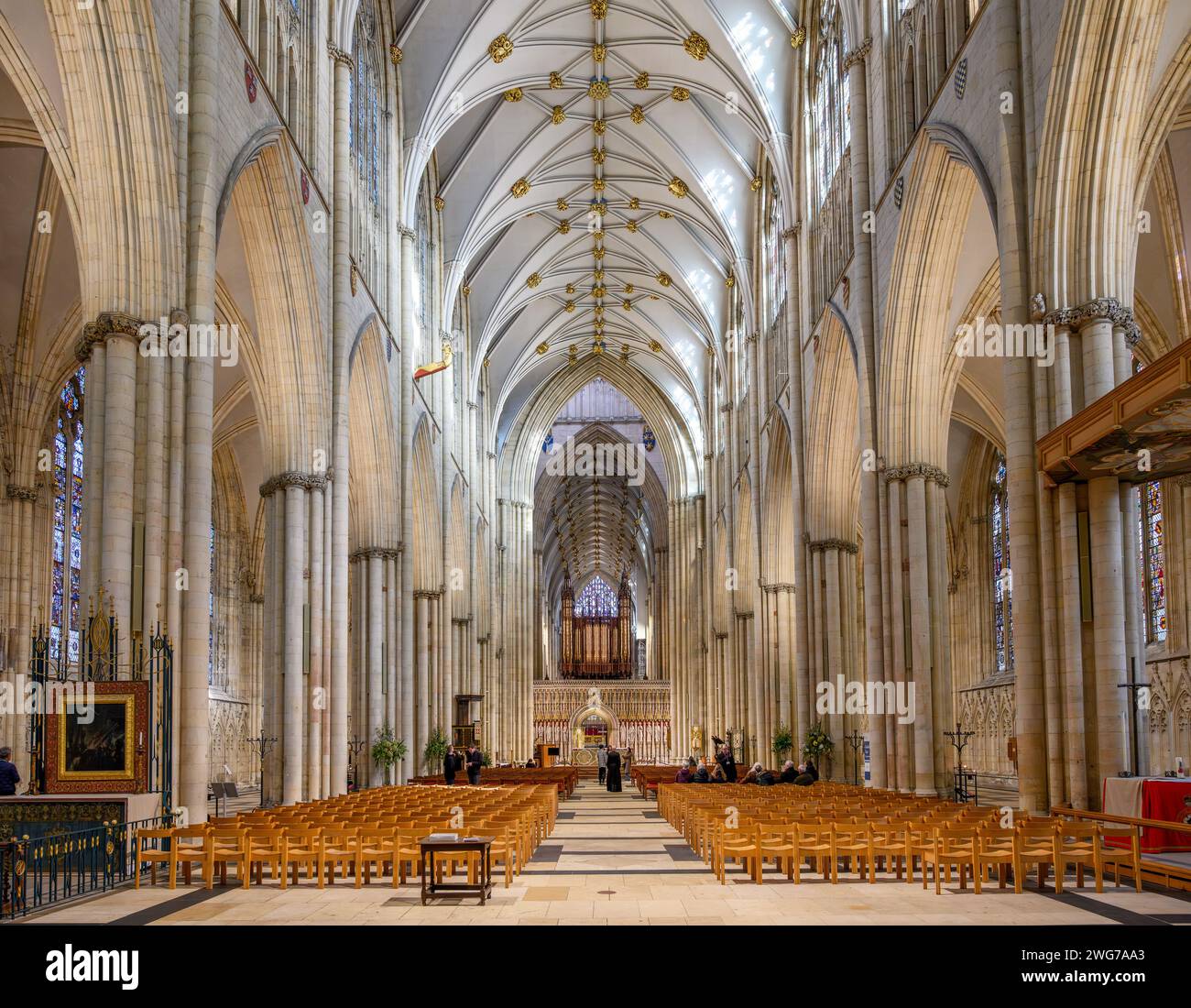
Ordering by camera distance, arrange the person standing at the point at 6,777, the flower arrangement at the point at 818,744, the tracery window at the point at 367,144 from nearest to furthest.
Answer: the person standing at the point at 6,777, the tracery window at the point at 367,144, the flower arrangement at the point at 818,744

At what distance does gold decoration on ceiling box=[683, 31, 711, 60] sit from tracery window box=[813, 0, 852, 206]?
152 inches

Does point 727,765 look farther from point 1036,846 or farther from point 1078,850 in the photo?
point 1078,850

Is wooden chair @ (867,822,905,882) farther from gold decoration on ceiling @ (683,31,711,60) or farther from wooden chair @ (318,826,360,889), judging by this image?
gold decoration on ceiling @ (683,31,711,60)

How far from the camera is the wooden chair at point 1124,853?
10852mm

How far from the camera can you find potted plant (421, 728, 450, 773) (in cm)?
3331

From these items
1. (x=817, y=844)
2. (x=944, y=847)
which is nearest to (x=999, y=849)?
(x=944, y=847)

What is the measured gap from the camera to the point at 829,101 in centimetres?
2780

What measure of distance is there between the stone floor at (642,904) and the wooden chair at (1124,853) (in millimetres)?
216

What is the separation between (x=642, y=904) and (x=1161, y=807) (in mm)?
5336

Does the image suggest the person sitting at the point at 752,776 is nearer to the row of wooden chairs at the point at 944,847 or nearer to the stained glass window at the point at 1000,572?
the row of wooden chairs at the point at 944,847

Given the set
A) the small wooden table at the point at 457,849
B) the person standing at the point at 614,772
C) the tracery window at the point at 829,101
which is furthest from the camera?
the person standing at the point at 614,772

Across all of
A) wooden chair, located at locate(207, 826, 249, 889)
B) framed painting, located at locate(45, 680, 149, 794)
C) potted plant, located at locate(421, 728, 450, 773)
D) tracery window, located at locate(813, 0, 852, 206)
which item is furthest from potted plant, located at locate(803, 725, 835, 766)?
framed painting, located at locate(45, 680, 149, 794)

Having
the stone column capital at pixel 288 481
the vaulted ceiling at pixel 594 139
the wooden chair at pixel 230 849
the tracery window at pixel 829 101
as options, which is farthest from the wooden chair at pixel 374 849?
the vaulted ceiling at pixel 594 139

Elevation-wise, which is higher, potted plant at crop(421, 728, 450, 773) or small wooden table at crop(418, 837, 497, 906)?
small wooden table at crop(418, 837, 497, 906)
